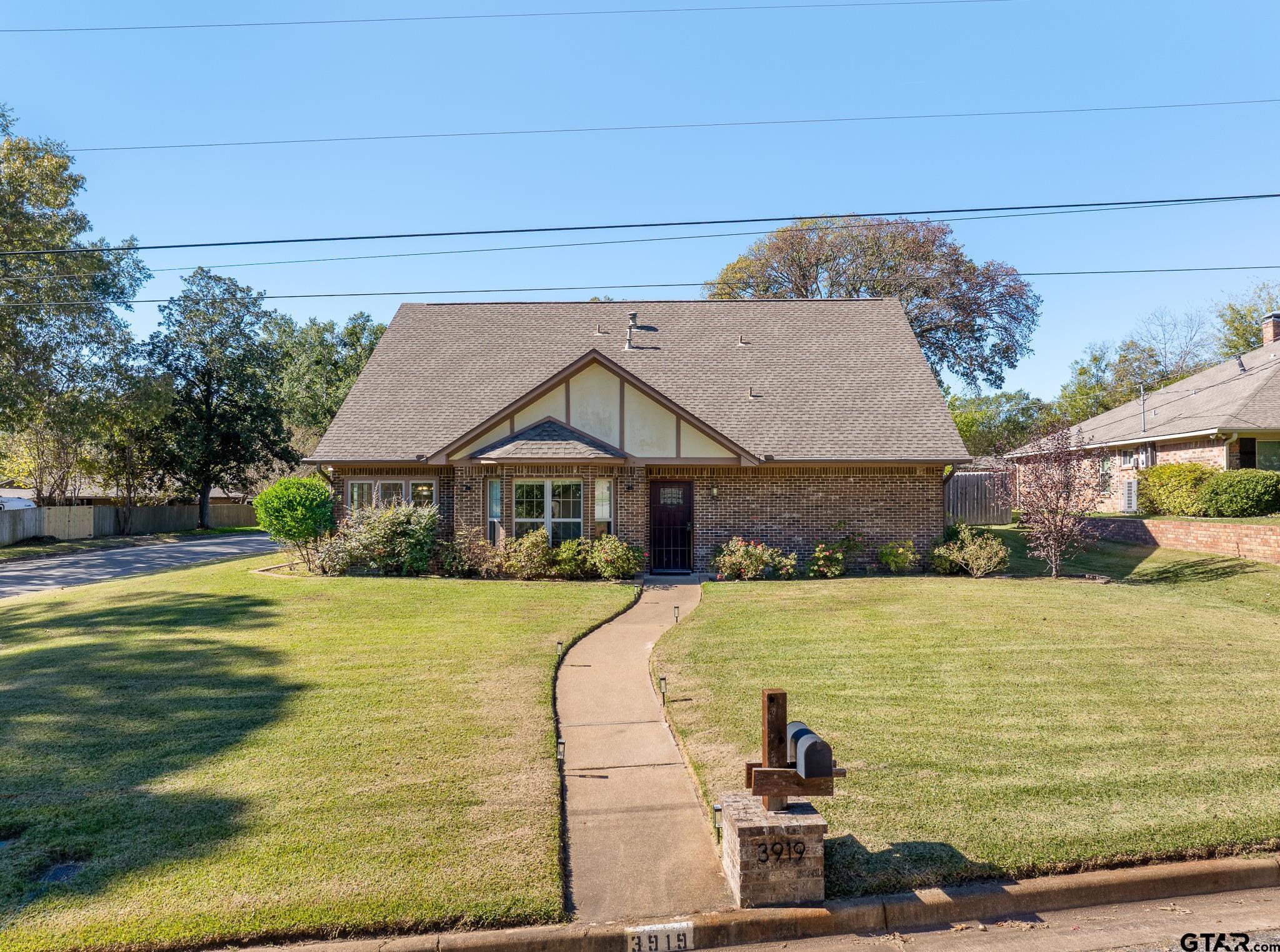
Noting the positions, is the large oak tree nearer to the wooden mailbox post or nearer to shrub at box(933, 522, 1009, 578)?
shrub at box(933, 522, 1009, 578)

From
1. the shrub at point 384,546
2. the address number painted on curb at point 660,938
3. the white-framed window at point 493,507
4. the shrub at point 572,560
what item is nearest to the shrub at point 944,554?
the shrub at point 572,560

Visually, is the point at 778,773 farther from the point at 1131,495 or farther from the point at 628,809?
the point at 1131,495

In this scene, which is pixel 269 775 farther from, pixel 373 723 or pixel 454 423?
pixel 454 423

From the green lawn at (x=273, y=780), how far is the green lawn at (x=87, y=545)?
20.0 m

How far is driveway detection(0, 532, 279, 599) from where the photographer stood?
19.5 m

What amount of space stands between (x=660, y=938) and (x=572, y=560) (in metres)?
12.1

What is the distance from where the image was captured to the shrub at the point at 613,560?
16.1 meters

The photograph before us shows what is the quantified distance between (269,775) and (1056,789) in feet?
20.6

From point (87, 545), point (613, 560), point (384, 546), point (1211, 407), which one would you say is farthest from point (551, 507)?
point (87, 545)

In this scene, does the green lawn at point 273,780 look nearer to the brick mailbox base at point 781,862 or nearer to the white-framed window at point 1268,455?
the brick mailbox base at point 781,862

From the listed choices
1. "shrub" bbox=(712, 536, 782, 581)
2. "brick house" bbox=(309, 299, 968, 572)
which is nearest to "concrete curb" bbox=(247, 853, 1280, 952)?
"shrub" bbox=(712, 536, 782, 581)

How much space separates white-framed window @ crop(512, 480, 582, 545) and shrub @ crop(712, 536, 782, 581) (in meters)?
3.31

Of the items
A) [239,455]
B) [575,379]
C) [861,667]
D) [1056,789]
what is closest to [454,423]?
[575,379]

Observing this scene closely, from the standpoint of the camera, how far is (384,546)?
16641 millimetres
